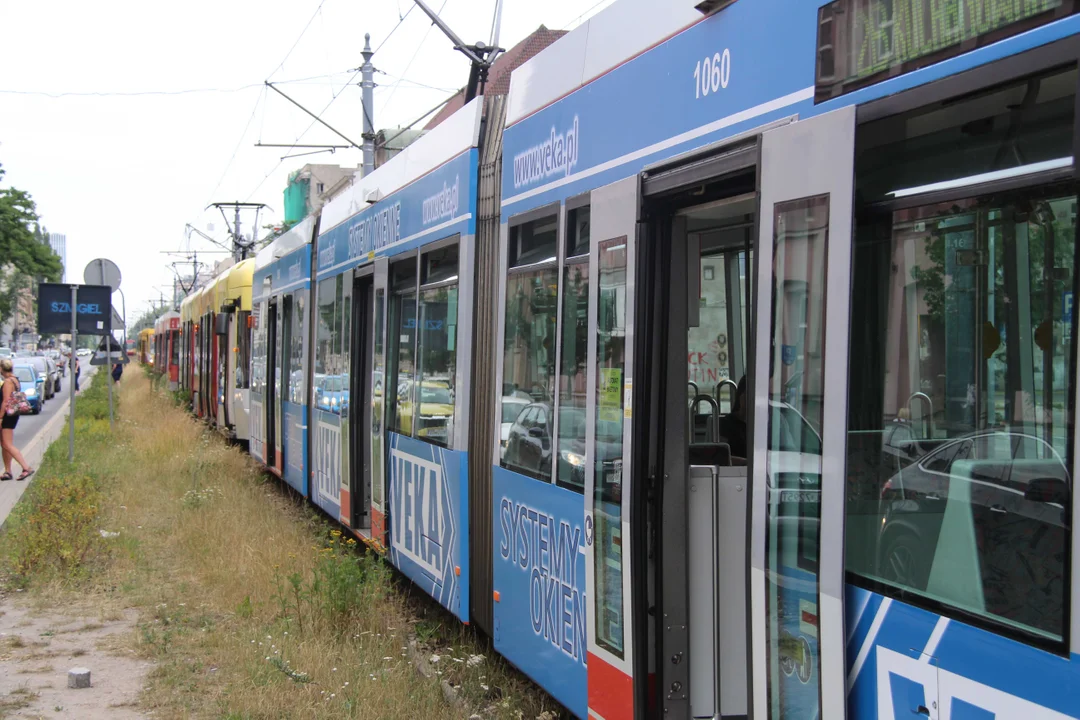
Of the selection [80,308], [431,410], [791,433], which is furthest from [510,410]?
[80,308]

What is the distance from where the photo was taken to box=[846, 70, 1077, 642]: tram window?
251cm

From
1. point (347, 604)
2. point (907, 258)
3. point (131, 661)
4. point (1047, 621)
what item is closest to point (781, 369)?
point (907, 258)

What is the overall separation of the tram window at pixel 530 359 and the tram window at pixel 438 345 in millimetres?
971

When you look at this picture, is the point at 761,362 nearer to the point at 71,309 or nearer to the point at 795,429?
the point at 795,429

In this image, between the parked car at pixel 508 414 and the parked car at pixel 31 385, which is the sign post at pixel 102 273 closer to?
the parked car at pixel 508 414

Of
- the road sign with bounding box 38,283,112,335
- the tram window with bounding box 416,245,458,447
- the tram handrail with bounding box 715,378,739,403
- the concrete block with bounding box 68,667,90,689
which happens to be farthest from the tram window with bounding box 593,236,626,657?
the road sign with bounding box 38,283,112,335

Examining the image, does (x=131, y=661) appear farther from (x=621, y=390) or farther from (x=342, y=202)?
(x=342, y=202)

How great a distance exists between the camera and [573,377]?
4918 millimetres

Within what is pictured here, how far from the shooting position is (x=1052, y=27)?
8.05 feet

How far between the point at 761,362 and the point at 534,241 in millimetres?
2320

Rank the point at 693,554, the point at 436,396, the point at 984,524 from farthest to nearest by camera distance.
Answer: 1. the point at 436,396
2. the point at 693,554
3. the point at 984,524

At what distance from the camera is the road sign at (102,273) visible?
669 inches

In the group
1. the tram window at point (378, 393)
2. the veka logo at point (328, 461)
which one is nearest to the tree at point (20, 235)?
the veka logo at point (328, 461)

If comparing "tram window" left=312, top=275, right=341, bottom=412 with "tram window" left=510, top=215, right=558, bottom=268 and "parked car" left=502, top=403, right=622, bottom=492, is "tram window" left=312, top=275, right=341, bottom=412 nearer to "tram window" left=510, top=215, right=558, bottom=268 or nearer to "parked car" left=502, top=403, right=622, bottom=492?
"tram window" left=510, top=215, right=558, bottom=268
